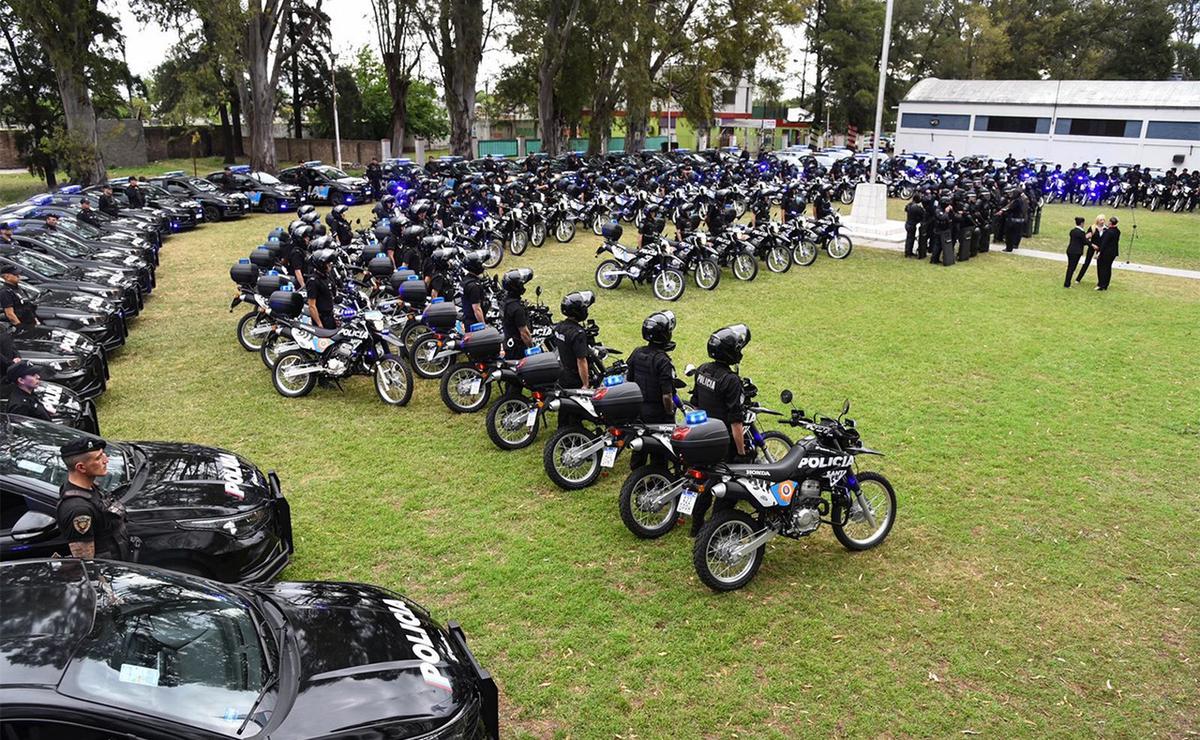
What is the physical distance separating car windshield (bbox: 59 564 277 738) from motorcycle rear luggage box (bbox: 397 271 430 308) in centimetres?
701

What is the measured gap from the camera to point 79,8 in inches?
941

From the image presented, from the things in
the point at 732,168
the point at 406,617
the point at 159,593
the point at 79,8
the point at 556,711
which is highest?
the point at 79,8

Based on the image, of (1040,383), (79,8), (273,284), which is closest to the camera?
(1040,383)

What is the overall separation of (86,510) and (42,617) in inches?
51.1

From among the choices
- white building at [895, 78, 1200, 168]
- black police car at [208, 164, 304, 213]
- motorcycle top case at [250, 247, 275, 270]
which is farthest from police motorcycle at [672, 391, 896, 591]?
white building at [895, 78, 1200, 168]

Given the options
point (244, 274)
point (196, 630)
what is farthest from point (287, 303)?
point (196, 630)

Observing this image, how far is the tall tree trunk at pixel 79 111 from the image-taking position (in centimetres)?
2545

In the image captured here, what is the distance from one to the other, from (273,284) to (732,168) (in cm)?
2296

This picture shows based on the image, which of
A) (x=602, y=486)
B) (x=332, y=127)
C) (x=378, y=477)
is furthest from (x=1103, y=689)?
(x=332, y=127)

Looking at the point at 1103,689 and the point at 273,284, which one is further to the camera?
the point at 273,284

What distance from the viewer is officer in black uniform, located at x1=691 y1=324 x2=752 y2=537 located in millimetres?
5922

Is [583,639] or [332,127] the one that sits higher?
[332,127]

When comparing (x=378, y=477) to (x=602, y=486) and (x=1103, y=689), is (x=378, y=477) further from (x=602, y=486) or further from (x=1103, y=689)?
(x=1103, y=689)

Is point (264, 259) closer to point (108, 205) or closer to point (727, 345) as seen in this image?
point (727, 345)
